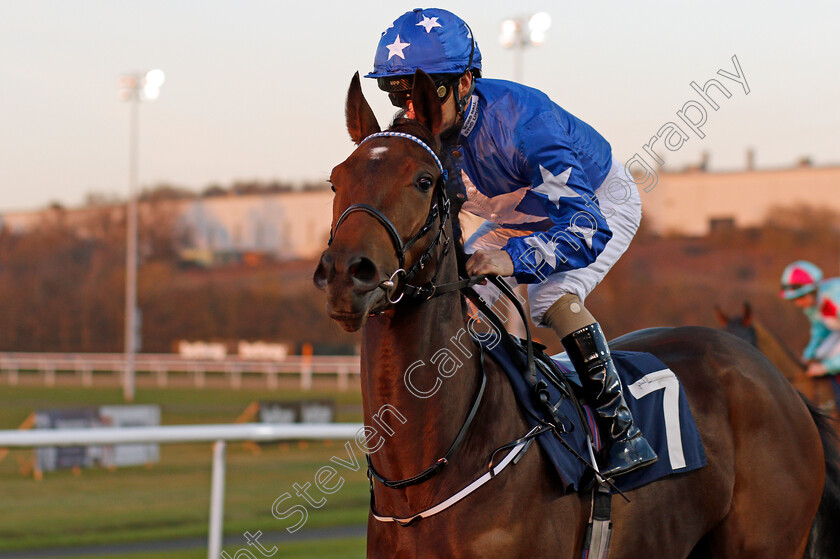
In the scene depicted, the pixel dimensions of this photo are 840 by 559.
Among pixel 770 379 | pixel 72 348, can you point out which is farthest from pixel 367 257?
pixel 72 348

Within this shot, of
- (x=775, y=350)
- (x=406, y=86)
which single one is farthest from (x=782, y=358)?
(x=406, y=86)

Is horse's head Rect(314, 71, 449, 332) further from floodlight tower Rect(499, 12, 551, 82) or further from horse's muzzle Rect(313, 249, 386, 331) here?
floodlight tower Rect(499, 12, 551, 82)

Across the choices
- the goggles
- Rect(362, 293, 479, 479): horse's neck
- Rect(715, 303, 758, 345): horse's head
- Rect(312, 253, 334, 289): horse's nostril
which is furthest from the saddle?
Rect(715, 303, 758, 345): horse's head

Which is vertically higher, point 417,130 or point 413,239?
point 417,130

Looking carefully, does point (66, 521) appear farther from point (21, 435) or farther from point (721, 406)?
point (721, 406)

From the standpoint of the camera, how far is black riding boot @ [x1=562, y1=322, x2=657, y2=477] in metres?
2.32

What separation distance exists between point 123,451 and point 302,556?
46.2 inches

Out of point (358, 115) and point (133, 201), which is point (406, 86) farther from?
point (133, 201)

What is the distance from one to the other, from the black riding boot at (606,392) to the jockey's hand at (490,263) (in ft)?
1.24

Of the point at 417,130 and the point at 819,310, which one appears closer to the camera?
the point at 417,130

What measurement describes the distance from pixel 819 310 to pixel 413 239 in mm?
4684

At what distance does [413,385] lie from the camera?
1956 millimetres

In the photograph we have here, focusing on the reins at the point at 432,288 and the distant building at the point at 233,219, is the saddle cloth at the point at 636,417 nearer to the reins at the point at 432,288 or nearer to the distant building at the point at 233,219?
the reins at the point at 432,288

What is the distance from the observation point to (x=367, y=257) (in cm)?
167
